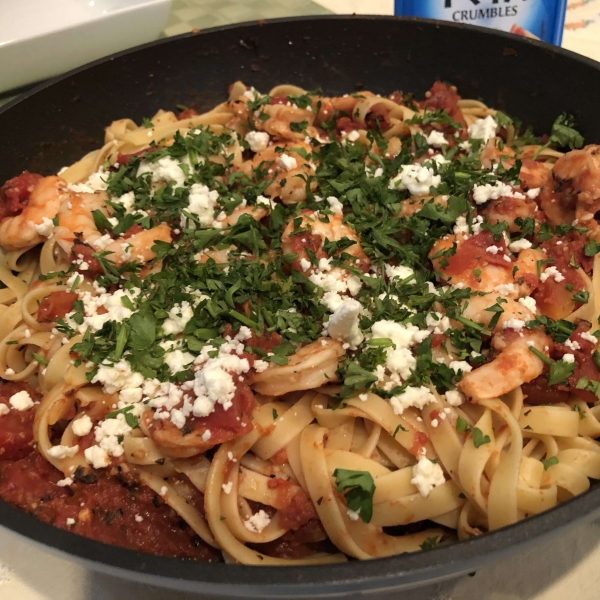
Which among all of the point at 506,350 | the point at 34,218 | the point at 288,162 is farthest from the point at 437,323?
the point at 34,218

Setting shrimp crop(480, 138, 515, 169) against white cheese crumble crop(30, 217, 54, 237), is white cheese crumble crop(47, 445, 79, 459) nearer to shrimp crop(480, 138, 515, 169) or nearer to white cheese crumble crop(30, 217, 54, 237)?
white cheese crumble crop(30, 217, 54, 237)

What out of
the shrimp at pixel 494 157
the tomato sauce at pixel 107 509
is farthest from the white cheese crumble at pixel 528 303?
the tomato sauce at pixel 107 509

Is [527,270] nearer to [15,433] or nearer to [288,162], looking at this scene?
[288,162]

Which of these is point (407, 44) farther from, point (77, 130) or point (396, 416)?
point (396, 416)

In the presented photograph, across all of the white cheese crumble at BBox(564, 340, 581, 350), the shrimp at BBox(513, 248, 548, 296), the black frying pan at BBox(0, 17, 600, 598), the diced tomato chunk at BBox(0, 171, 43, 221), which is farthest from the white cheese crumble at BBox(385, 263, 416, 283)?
the diced tomato chunk at BBox(0, 171, 43, 221)

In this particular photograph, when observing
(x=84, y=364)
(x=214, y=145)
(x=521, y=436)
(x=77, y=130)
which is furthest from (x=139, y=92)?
(x=521, y=436)

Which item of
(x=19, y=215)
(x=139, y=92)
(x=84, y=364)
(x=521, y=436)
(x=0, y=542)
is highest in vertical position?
(x=139, y=92)
